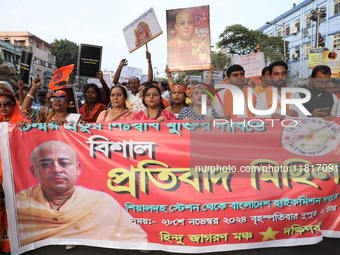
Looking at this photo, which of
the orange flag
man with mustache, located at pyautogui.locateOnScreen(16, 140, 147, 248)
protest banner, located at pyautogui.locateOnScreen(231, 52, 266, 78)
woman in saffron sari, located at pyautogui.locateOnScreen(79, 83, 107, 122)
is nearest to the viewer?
man with mustache, located at pyautogui.locateOnScreen(16, 140, 147, 248)

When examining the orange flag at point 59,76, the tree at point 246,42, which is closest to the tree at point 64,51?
the tree at point 246,42

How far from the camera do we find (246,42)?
95.5ft

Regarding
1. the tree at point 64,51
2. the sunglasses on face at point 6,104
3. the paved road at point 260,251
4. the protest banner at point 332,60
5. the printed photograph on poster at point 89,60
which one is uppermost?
the tree at point 64,51

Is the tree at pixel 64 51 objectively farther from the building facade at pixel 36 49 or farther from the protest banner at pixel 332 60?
the protest banner at pixel 332 60

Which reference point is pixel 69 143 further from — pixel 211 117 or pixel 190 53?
pixel 190 53

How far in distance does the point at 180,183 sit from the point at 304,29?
99.8ft

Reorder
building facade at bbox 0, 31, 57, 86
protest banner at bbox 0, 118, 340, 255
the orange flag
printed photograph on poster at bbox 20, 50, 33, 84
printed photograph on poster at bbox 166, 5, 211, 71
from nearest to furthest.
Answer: protest banner at bbox 0, 118, 340, 255 → the orange flag → printed photograph on poster at bbox 166, 5, 211, 71 → printed photograph on poster at bbox 20, 50, 33, 84 → building facade at bbox 0, 31, 57, 86

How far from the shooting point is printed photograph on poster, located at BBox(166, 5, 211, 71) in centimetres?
450

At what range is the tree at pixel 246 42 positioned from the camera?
93.2ft

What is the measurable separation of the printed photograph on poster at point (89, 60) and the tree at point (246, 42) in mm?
25631

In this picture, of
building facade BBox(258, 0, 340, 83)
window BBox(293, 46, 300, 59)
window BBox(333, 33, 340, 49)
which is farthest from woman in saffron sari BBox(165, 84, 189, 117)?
window BBox(293, 46, 300, 59)

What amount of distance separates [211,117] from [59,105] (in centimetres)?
173

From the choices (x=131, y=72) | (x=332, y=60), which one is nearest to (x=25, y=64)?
(x=131, y=72)

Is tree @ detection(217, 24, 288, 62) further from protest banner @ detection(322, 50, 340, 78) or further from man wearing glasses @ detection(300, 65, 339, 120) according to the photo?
man wearing glasses @ detection(300, 65, 339, 120)
